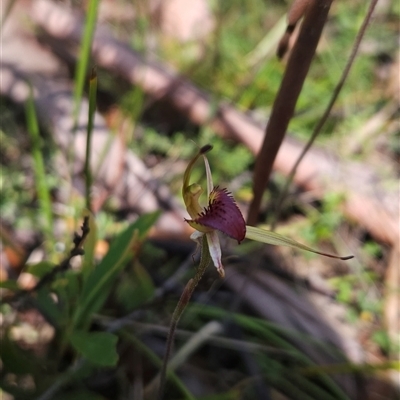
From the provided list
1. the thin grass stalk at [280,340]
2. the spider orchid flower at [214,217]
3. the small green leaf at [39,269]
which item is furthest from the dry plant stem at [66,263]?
the thin grass stalk at [280,340]

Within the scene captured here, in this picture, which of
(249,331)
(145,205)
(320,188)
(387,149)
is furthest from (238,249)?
(387,149)

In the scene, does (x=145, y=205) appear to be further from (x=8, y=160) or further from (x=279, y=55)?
(x=279, y=55)

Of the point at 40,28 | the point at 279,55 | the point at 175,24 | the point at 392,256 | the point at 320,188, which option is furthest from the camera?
the point at 175,24

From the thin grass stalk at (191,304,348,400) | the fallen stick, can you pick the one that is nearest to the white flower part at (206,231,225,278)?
the thin grass stalk at (191,304,348,400)

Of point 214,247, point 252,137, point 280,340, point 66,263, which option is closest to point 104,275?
point 66,263

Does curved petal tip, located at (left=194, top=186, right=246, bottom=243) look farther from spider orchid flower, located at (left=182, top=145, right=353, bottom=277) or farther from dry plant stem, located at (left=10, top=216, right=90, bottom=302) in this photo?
dry plant stem, located at (left=10, top=216, right=90, bottom=302)

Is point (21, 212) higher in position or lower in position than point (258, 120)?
lower

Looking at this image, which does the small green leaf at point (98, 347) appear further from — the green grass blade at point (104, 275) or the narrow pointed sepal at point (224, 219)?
the narrow pointed sepal at point (224, 219)
